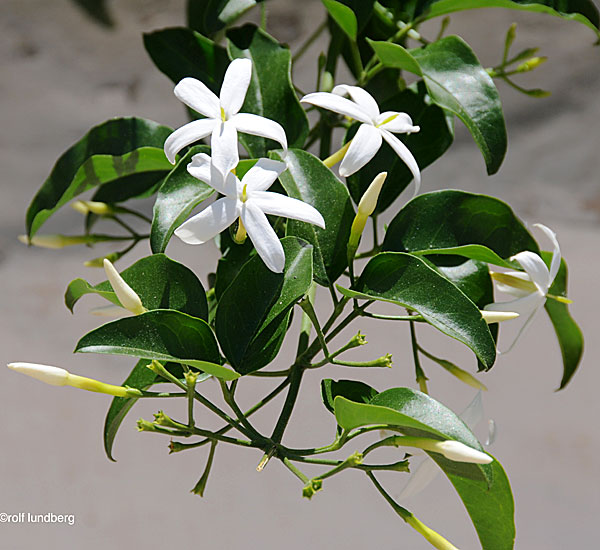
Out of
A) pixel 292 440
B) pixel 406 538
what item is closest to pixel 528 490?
pixel 406 538

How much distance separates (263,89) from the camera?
0.41 meters

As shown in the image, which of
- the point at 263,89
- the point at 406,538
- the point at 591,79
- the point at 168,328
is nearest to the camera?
the point at 168,328

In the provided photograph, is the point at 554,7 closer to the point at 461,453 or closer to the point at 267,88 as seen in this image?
the point at 267,88

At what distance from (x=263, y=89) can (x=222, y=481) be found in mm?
476

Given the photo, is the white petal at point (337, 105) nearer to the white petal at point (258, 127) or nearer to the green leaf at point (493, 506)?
the white petal at point (258, 127)

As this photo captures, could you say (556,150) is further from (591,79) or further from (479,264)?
(479,264)

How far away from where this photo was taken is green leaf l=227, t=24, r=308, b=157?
40 cm

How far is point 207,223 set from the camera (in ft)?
0.93

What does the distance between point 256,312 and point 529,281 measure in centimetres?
16

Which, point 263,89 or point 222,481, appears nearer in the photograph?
point 263,89

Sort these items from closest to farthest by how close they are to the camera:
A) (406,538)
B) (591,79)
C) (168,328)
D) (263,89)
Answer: (168,328) → (263,89) → (406,538) → (591,79)

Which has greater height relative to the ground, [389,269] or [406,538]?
[389,269]

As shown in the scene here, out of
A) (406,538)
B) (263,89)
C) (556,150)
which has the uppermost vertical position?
(263,89)

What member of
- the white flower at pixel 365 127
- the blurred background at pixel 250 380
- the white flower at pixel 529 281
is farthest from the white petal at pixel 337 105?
the blurred background at pixel 250 380
